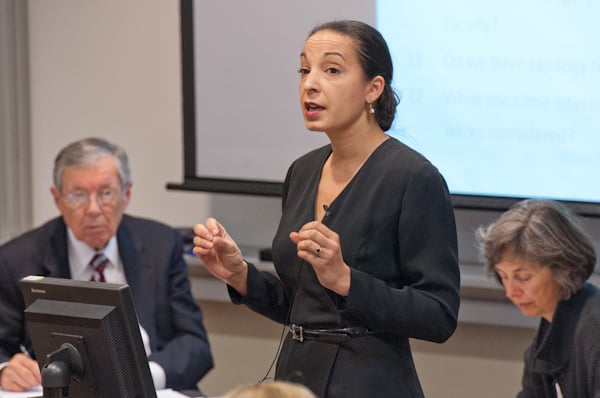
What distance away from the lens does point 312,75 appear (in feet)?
7.07

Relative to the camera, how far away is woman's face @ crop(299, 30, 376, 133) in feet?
7.00

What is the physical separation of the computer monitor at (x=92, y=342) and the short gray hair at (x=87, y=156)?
1.20 metres

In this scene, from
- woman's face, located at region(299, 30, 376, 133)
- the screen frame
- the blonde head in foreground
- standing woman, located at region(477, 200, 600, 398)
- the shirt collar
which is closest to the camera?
the blonde head in foreground

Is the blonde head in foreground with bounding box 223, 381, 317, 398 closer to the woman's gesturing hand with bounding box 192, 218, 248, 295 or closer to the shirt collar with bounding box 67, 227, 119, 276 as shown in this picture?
the woman's gesturing hand with bounding box 192, 218, 248, 295

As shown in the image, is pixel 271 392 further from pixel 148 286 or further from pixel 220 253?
pixel 148 286

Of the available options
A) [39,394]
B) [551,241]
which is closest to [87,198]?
[39,394]

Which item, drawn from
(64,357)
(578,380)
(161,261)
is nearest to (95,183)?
(161,261)

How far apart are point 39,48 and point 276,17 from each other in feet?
4.04

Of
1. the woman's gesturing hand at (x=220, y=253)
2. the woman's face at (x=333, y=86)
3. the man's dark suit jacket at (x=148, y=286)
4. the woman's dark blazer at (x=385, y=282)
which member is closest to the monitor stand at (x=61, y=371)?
the woman's gesturing hand at (x=220, y=253)

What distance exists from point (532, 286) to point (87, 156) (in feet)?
4.70

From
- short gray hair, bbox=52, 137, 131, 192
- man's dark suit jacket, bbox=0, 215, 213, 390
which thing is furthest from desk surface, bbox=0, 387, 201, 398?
short gray hair, bbox=52, 137, 131, 192

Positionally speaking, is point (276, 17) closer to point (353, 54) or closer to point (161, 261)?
point (161, 261)

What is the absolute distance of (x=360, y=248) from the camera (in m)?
2.09

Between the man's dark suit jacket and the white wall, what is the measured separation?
0.92 meters
